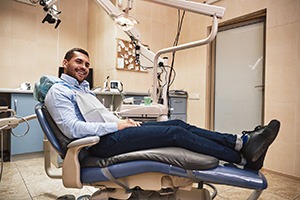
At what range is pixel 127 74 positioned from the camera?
3516 mm

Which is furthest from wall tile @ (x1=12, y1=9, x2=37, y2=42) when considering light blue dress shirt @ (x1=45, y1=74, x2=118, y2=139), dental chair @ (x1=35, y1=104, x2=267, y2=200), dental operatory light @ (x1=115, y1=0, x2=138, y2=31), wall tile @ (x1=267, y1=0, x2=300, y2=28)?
wall tile @ (x1=267, y1=0, x2=300, y2=28)

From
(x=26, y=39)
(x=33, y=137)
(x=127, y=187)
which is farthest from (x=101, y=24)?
(x=127, y=187)

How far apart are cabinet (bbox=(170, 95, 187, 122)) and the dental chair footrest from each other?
2314 millimetres

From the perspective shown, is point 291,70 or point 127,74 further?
point 127,74

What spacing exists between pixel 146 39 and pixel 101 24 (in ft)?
2.71

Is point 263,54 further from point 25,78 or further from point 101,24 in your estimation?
point 25,78

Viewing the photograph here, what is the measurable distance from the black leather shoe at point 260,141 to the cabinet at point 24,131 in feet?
8.10

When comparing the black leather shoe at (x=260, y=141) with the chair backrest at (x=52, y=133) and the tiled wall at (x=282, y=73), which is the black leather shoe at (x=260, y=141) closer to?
the chair backrest at (x=52, y=133)

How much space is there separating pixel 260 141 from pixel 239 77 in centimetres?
215

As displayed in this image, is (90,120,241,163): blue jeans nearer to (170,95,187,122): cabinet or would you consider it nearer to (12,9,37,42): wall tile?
(170,95,187,122): cabinet

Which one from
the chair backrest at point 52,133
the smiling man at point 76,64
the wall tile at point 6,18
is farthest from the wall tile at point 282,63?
the wall tile at point 6,18

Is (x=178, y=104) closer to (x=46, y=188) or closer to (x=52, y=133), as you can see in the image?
(x=46, y=188)

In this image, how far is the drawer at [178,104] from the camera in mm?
3438

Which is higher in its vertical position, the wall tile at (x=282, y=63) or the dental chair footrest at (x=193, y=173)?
the wall tile at (x=282, y=63)
